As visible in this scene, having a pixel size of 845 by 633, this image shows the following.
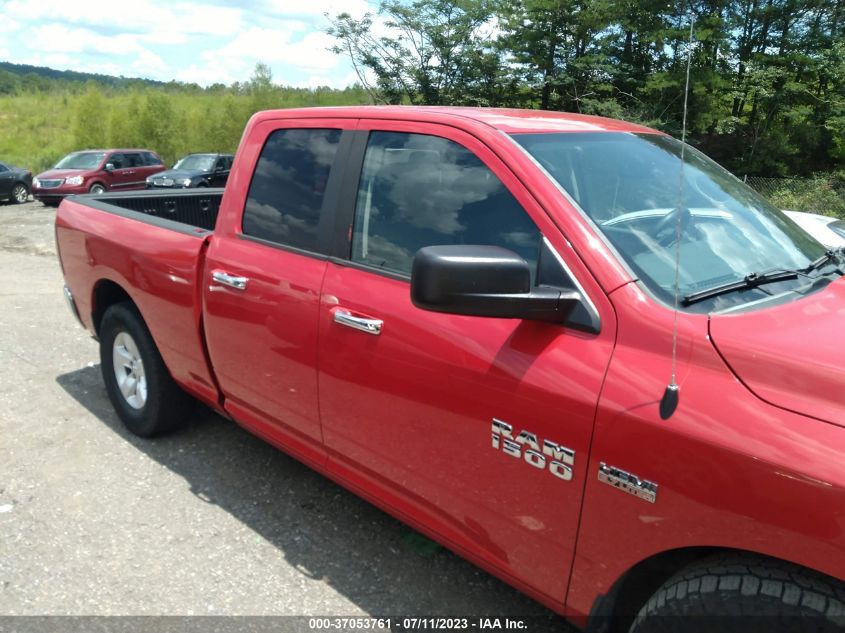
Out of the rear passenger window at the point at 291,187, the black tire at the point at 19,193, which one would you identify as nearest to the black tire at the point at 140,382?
the rear passenger window at the point at 291,187

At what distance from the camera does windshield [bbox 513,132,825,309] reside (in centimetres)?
210

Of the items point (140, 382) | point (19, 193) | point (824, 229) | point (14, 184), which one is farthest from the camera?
point (19, 193)

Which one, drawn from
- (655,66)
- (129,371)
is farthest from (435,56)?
(129,371)

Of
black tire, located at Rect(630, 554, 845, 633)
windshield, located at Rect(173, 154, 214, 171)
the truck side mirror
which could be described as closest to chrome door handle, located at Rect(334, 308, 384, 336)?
the truck side mirror

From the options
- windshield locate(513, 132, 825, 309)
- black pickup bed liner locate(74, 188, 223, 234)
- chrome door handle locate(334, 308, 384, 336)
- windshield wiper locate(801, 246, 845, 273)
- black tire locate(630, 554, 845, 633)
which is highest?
windshield locate(513, 132, 825, 309)

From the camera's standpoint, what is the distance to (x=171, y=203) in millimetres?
5137

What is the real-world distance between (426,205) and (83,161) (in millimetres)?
22278

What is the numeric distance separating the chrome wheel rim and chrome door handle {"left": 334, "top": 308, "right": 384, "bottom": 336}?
77.3 inches

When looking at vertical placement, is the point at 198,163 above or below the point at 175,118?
below

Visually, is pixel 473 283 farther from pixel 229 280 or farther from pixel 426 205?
pixel 229 280

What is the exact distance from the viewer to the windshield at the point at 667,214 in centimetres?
210

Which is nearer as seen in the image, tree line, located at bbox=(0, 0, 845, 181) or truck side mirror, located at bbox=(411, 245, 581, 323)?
truck side mirror, located at bbox=(411, 245, 581, 323)

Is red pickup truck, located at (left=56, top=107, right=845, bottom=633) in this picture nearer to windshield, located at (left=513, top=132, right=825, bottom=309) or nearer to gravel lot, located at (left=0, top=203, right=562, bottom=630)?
windshield, located at (left=513, top=132, right=825, bottom=309)

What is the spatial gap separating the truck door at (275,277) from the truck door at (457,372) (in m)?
0.14
